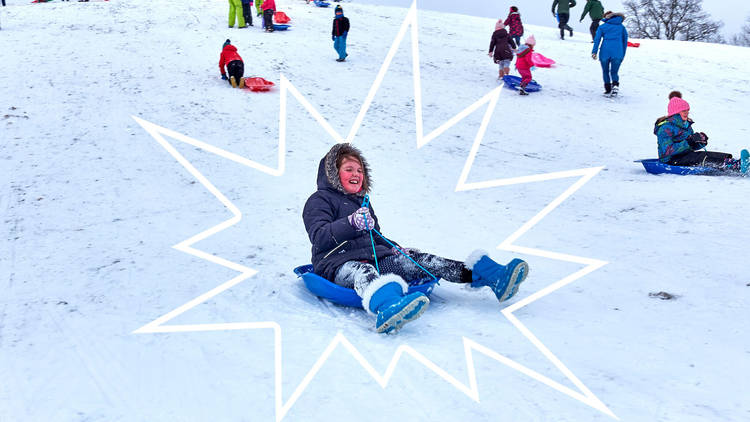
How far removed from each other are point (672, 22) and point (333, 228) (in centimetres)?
3609

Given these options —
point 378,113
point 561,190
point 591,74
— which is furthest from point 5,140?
point 591,74

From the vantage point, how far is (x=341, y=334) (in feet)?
9.25

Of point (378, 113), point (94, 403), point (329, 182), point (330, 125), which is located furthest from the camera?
point (378, 113)

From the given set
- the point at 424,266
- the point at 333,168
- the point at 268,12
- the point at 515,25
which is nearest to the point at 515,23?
the point at 515,25

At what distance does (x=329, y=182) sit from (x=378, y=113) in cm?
615

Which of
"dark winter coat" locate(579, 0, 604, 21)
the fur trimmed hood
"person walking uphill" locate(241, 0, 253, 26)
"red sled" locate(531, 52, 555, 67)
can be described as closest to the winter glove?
the fur trimmed hood

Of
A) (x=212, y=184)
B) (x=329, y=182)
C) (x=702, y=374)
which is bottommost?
(x=212, y=184)

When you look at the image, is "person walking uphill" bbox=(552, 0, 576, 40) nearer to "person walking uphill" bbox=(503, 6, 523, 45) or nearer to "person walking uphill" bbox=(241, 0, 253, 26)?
"person walking uphill" bbox=(503, 6, 523, 45)

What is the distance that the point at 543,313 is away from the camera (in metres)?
3.12

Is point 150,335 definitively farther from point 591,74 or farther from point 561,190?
point 591,74

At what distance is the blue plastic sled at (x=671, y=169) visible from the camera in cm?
621

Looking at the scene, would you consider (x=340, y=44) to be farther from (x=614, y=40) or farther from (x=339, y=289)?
(x=339, y=289)

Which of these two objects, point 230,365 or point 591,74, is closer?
point 230,365

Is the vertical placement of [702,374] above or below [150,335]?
above
